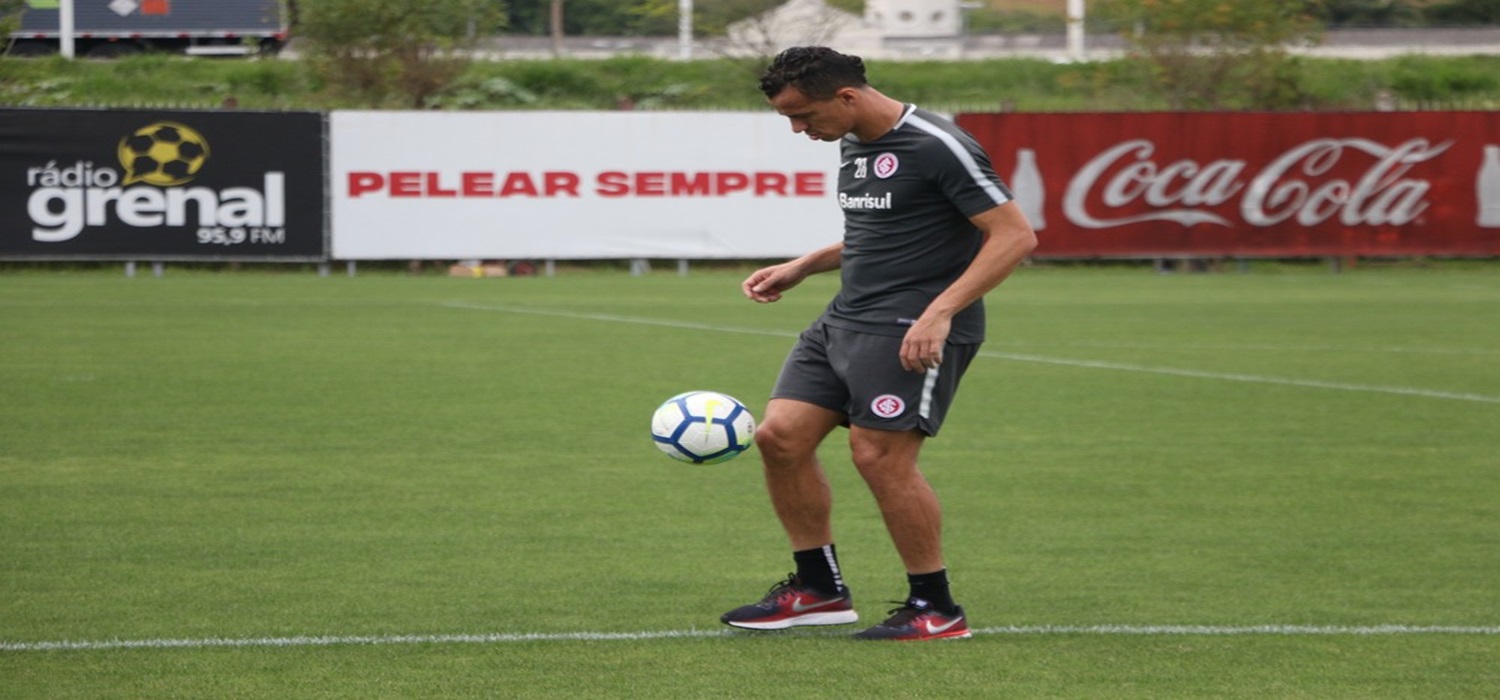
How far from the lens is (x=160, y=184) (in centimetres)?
2358

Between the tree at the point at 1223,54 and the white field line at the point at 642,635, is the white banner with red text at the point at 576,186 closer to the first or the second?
the tree at the point at 1223,54

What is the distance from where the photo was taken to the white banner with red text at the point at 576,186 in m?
24.3

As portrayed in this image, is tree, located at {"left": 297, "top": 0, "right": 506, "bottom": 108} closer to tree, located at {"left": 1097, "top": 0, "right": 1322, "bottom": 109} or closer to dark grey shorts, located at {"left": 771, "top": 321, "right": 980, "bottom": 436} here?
tree, located at {"left": 1097, "top": 0, "right": 1322, "bottom": 109}

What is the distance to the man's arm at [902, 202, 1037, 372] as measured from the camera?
561 cm

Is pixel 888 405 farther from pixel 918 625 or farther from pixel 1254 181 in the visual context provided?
pixel 1254 181

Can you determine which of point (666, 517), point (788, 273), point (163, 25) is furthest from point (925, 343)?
point (163, 25)

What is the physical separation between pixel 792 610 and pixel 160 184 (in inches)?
759

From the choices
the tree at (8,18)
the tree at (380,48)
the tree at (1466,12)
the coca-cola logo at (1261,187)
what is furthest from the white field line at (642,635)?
the tree at (1466,12)

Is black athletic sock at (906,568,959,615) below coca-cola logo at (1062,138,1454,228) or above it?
below

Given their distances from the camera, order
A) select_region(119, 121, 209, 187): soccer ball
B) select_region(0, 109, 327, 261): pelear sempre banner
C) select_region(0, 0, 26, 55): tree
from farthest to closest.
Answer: select_region(0, 0, 26, 55): tree
select_region(119, 121, 209, 187): soccer ball
select_region(0, 109, 327, 261): pelear sempre banner

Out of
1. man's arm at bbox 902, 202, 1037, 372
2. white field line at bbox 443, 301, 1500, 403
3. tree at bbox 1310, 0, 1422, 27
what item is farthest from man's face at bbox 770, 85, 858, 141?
tree at bbox 1310, 0, 1422, 27

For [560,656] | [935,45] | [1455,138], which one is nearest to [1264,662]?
[560,656]

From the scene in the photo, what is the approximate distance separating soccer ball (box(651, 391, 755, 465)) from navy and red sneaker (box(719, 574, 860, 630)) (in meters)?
0.49

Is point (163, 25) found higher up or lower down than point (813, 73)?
higher up
